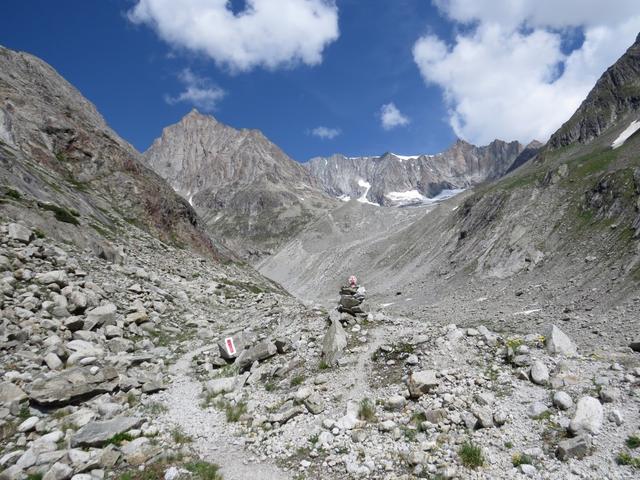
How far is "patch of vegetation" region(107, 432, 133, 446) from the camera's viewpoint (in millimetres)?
11008

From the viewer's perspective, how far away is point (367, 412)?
1189 cm

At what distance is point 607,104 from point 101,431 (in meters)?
181

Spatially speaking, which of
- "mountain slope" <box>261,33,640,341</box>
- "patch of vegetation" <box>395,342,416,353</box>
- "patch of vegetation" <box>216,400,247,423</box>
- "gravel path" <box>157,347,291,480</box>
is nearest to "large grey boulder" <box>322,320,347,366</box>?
"patch of vegetation" <box>395,342,416,353</box>

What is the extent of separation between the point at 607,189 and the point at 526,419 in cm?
5267

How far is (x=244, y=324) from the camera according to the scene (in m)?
25.5

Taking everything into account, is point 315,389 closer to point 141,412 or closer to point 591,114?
point 141,412

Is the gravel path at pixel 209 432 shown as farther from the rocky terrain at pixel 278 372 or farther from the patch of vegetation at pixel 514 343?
the patch of vegetation at pixel 514 343

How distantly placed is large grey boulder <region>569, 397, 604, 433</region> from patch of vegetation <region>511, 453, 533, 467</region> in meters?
1.32

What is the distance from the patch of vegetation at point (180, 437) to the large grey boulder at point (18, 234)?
16901 mm

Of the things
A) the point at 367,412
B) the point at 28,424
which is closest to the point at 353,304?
the point at 367,412

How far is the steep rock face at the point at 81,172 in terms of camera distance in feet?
136

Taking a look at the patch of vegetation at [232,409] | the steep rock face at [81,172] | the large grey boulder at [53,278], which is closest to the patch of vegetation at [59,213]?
the steep rock face at [81,172]

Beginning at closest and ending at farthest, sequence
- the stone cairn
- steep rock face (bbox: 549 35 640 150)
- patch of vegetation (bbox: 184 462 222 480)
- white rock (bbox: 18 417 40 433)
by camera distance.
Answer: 1. patch of vegetation (bbox: 184 462 222 480)
2. white rock (bbox: 18 417 40 433)
3. the stone cairn
4. steep rock face (bbox: 549 35 640 150)

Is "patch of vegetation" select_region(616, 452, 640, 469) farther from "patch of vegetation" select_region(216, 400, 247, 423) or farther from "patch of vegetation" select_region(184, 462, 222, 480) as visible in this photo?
"patch of vegetation" select_region(216, 400, 247, 423)
